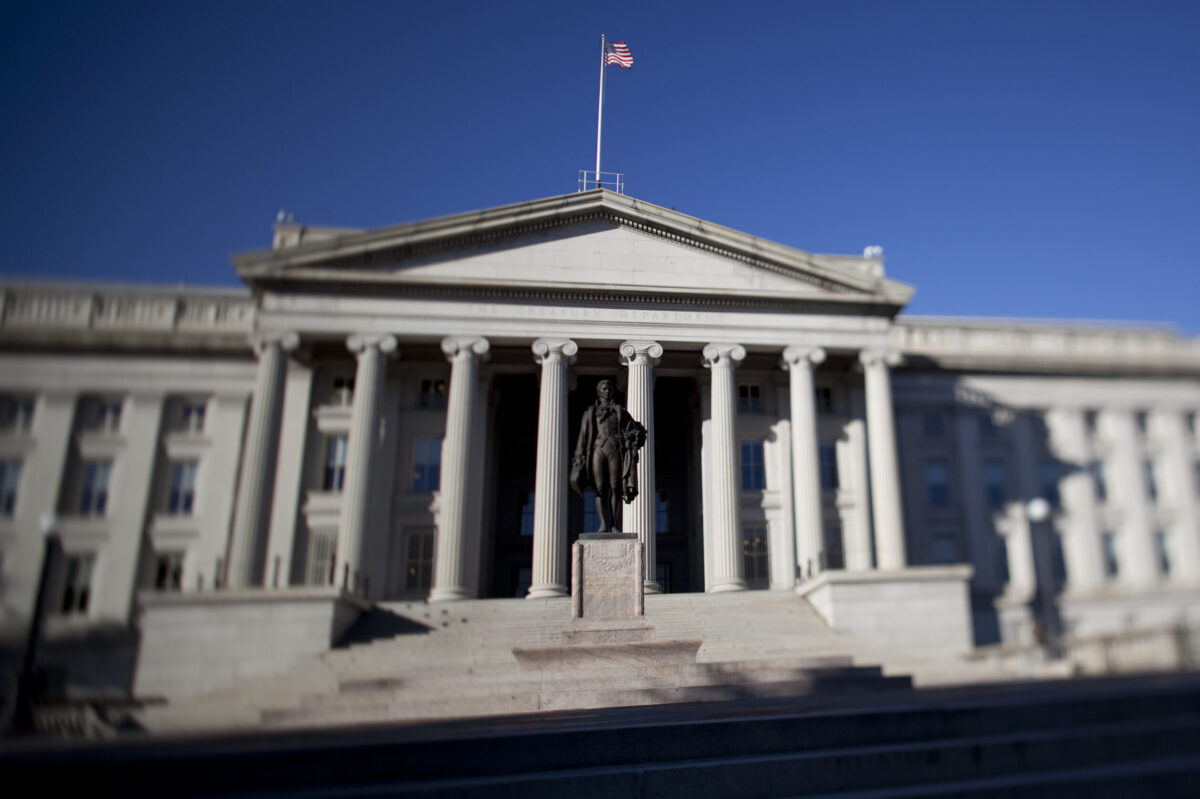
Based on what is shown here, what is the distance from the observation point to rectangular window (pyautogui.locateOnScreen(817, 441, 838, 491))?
38219 mm

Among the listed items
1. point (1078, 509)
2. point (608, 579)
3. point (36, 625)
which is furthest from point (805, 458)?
point (36, 625)

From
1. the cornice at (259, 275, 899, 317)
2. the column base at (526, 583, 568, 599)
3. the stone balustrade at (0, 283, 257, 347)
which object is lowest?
the column base at (526, 583, 568, 599)

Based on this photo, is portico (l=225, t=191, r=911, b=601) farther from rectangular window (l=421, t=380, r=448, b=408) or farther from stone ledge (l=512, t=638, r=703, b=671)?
stone ledge (l=512, t=638, r=703, b=671)

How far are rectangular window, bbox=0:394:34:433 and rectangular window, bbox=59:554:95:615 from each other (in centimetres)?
84

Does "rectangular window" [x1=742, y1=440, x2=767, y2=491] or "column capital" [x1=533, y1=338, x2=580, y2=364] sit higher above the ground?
"column capital" [x1=533, y1=338, x2=580, y2=364]

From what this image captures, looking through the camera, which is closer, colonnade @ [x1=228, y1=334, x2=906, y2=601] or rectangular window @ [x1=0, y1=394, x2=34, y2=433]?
rectangular window @ [x1=0, y1=394, x2=34, y2=433]

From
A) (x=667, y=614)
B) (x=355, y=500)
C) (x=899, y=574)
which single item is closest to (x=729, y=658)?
(x=667, y=614)

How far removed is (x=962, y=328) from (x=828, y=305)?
10329mm

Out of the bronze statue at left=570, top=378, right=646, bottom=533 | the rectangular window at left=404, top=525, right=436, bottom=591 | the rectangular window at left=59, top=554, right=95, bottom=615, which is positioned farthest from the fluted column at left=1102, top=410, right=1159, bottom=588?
the rectangular window at left=404, top=525, right=436, bottom=591

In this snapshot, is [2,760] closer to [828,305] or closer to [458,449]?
[458,449]

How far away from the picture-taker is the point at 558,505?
31828mm

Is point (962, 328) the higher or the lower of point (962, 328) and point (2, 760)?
the higher

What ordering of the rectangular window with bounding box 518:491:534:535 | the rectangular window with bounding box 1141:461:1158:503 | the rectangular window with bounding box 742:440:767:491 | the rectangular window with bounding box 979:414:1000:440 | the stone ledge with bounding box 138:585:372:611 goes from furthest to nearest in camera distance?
the rectangular window with bounding box 518:491:534:535
the rectangular window with bounding box 979:414:1000:440
the rectangular window with bounding box 742:440:767:491
the stone ledge with bounding box 138:585:372:611
the rectangular window with bounding box 1141:461:1158:503

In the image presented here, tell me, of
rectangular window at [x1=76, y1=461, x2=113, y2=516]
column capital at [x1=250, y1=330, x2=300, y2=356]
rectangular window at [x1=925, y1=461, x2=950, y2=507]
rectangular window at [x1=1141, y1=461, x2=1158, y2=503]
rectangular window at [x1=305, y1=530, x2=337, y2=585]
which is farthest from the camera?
rectangular window at [x1=925, y1=461, x2=950, y2=507]
